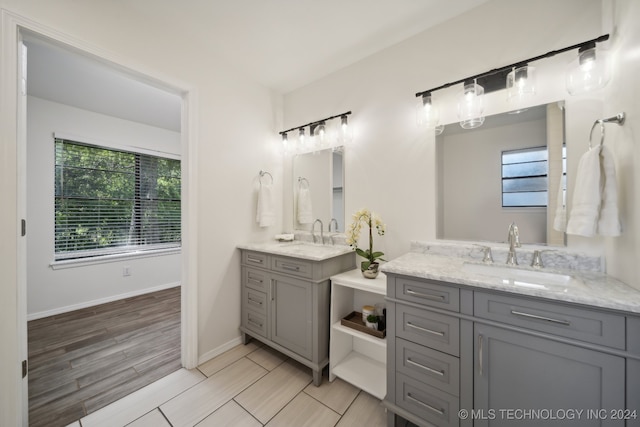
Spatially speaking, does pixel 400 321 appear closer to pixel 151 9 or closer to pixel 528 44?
pixel 528 44

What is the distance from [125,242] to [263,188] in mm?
2668

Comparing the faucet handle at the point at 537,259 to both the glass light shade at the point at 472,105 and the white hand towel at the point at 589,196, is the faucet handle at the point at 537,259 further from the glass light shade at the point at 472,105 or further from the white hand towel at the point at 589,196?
the glass light shade at the point at 472,105

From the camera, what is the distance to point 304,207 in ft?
8.35

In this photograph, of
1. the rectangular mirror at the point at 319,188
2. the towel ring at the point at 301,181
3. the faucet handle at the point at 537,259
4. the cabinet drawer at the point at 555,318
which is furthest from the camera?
the towel ring at the point at 301,181

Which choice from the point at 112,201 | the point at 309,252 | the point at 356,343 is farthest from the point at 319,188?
the point at 112,201

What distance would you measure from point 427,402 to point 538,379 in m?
0.52

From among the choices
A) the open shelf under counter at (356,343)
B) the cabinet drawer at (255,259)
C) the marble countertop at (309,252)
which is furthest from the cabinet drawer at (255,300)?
the open shelf under counter at (356,343)

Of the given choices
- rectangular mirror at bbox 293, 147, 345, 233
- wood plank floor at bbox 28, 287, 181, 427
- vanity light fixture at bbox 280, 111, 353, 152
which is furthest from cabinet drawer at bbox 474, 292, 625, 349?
wood plank floor at bbox 28, 287, 181, 427

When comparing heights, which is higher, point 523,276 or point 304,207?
point 304,207

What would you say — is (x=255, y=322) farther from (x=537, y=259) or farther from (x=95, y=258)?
(x=95, y=258)

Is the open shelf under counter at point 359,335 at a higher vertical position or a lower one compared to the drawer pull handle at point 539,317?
lower

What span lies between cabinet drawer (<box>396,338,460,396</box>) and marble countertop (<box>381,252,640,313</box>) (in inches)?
15.6

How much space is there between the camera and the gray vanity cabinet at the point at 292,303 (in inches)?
67.2

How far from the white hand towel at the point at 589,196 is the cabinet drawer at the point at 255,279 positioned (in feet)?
6.59
